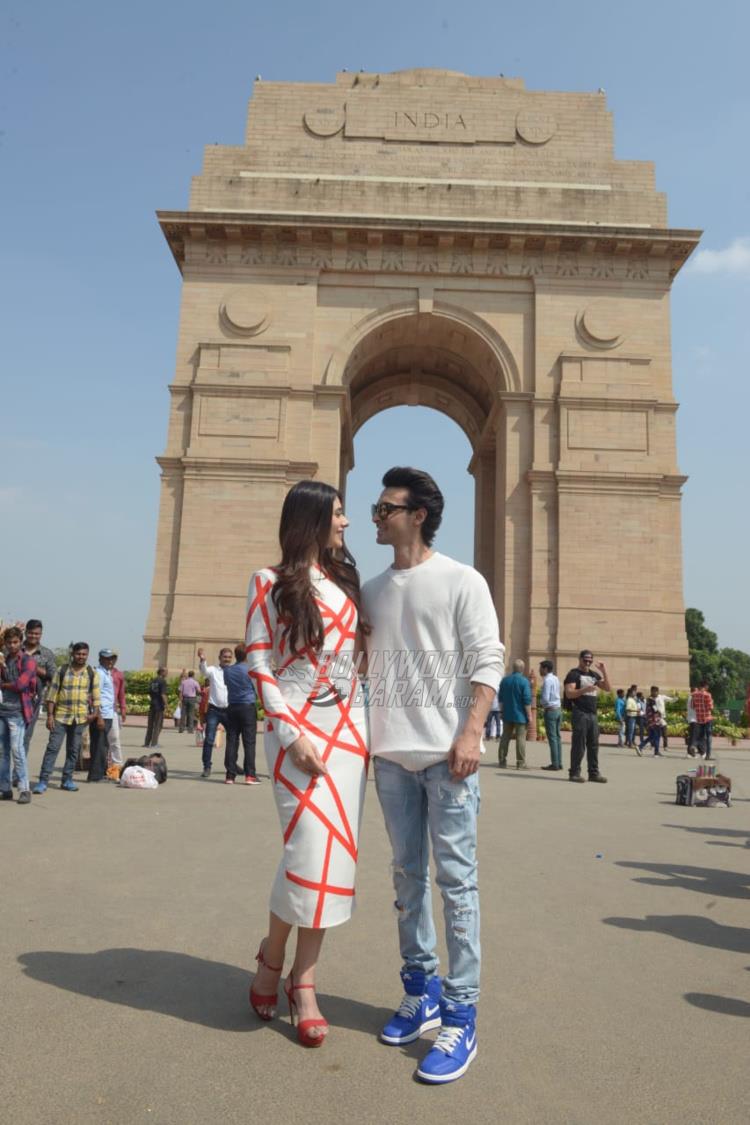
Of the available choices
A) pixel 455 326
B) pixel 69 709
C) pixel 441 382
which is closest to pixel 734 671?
pixel 441 382

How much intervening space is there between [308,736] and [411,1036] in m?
1.13

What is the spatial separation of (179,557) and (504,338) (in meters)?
11.1

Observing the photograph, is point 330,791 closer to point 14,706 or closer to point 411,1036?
point 411,1036

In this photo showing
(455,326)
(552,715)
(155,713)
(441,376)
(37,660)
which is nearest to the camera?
A: (37,660)

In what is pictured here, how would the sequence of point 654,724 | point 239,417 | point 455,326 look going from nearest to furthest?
point 654,724, point 239,417, point 455,326

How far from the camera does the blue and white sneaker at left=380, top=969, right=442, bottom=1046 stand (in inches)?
119

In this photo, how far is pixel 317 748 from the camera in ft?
10.2

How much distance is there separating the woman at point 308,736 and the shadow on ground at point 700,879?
3.30 metres

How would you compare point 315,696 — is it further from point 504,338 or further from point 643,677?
point 504,338

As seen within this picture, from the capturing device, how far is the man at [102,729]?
10094 mm

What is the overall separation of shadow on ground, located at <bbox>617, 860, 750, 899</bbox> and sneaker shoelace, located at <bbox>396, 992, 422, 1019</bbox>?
2999 millimetres

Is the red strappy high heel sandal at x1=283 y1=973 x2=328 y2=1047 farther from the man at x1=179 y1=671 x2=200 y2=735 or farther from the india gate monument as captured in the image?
the india gate monument

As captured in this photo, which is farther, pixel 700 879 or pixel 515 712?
pixel 515 712

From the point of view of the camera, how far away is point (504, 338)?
24.5 metres
